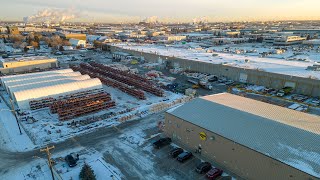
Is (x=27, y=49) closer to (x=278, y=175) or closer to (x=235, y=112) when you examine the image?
(x=235, y=112)

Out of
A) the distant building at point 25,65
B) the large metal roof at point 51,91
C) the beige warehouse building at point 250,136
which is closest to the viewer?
the beige warehouse building at point 250,136

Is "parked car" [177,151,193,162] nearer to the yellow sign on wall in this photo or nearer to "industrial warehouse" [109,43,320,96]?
the yellow sign on wall

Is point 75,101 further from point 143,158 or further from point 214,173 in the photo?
point 214,173

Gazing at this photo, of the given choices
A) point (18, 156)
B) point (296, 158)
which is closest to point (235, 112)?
point (296, 158)

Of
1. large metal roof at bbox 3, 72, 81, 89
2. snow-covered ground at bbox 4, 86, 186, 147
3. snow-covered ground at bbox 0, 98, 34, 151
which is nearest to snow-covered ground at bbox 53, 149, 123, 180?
snow-covered ground at bbox 4, 86, 186, 147

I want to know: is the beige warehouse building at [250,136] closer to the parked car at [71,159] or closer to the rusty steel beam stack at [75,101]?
the parked car at [71,159]

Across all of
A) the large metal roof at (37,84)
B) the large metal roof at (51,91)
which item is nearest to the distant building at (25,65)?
the large metal roof at (37,84)

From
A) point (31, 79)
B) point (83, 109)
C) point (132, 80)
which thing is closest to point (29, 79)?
point (31, 79)
